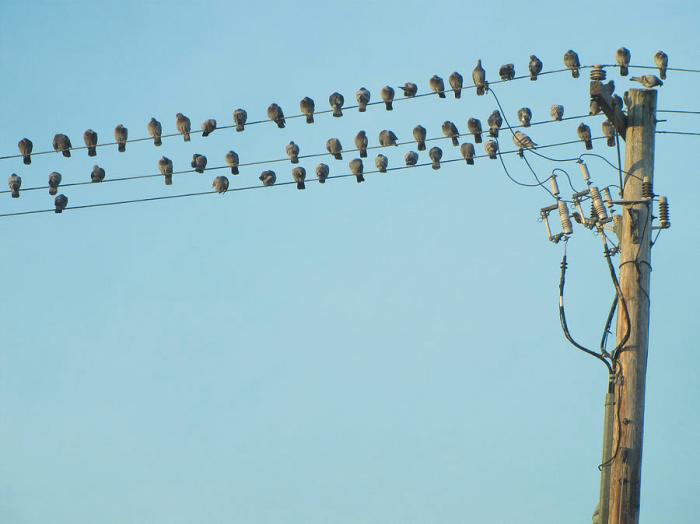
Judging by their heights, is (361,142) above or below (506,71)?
below

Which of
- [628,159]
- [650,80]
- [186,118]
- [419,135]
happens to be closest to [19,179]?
[186,118]

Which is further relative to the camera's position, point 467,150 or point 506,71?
point 506,71

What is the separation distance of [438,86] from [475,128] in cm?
189

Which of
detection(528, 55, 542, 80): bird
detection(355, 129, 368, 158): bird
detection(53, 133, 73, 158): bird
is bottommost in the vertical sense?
detection(355, 129, 368, 158): bird

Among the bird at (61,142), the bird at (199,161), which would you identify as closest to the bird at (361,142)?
the bird at (199,161)

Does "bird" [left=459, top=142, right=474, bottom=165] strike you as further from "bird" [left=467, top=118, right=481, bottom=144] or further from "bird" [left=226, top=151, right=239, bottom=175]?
"bird" [left=226, top=151, right=239, bottom=175]

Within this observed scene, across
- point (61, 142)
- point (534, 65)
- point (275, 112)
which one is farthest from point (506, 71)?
point (61, 142)

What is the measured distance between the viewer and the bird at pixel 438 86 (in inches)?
877

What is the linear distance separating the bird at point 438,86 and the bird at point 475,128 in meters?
0.84

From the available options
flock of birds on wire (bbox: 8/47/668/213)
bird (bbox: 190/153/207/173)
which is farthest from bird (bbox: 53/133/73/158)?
bird (bbox: 190/153/207/173)

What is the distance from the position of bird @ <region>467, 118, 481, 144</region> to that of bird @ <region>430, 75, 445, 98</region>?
844mm

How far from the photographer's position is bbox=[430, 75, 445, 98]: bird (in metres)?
22.3

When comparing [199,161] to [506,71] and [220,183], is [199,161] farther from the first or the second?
→ [506,71]

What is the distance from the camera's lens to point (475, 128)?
69.4ft
